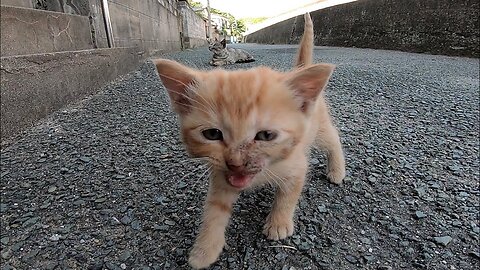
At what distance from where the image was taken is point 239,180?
115cm

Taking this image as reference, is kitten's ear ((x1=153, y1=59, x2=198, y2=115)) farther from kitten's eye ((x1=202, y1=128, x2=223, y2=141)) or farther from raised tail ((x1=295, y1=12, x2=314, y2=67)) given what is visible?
raised tail ((x1=295, y1=12, x2=314, y2=67))

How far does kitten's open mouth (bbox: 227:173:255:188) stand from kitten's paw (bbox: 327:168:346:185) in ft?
2.54

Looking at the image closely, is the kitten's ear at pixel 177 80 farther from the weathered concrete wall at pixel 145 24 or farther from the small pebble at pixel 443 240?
the weathered concrete wall at pixel 145 24

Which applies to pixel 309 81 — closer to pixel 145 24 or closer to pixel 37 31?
pixel 37 31

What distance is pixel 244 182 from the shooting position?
1.16 m

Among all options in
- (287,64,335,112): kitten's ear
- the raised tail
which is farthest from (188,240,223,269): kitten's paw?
the raised tail

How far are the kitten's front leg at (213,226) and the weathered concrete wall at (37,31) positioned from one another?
197cm

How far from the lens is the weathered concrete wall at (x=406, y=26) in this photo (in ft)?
21.0

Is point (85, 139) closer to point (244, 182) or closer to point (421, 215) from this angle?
point (244, 182)

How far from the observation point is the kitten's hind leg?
1.79 metres

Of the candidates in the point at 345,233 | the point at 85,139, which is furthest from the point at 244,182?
the point at 85,139

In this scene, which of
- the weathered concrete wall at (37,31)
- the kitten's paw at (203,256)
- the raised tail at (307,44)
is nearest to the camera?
the kitten's paw at (203,256)

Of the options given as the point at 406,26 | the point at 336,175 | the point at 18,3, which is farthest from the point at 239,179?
Result: the point at 406,26

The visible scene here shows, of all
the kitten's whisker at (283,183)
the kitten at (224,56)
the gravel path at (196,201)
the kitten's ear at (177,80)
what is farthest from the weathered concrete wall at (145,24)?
the kitten's whisker at (283,183)
